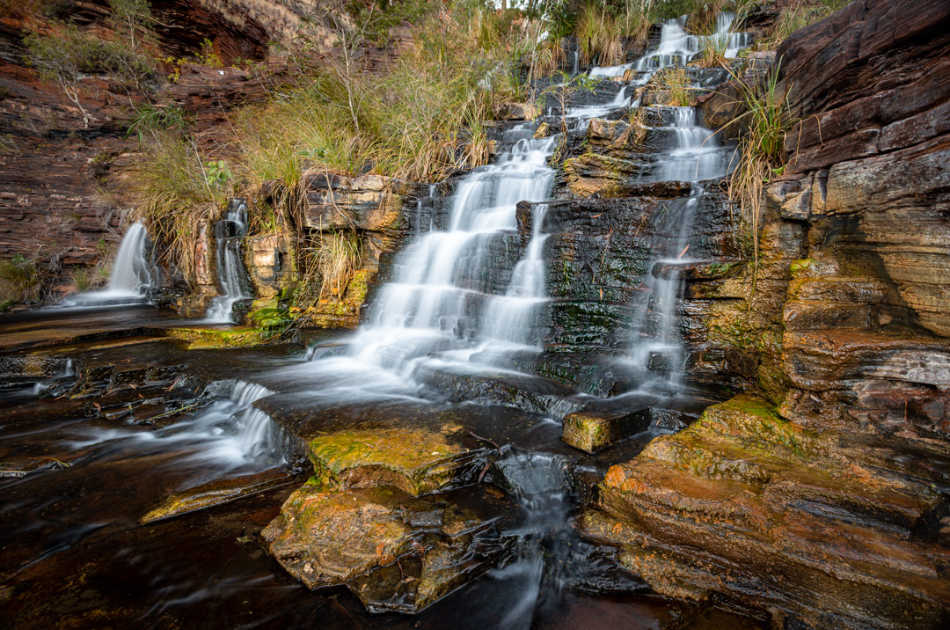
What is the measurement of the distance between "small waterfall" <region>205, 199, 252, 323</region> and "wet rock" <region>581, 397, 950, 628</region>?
7.01 metres

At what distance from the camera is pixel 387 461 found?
7.89ft

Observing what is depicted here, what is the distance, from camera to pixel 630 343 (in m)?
3.66

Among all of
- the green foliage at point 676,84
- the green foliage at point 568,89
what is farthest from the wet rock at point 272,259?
the green foliage at point 676,84

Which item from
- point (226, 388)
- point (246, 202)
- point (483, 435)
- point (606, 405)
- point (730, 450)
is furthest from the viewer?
point (246, 202)

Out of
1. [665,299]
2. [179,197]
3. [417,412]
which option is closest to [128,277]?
[179,197]

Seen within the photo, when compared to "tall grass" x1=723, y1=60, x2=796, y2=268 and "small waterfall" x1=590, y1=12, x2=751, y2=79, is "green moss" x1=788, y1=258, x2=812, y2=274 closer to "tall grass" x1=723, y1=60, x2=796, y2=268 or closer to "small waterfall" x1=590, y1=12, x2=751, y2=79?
"tall grass" x1=723, y1=60, x2=796, y2=268

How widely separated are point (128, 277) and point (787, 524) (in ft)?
39.7

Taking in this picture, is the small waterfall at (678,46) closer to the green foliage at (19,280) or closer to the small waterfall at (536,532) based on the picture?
the small waterfall at (536,532)

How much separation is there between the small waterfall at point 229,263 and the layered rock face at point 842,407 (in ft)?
23.3

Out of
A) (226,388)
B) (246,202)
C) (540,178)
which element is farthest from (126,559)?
(246,202)

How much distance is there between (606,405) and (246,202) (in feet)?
25.2

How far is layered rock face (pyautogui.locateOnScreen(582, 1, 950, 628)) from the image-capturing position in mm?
1606

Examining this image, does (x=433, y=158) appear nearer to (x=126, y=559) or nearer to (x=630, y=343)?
(x=630, y=343)

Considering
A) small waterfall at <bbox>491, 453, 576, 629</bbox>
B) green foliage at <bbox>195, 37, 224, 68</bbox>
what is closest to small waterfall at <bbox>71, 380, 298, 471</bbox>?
small waterfall at <bbox>491, 453, 576, 629</bbox>
